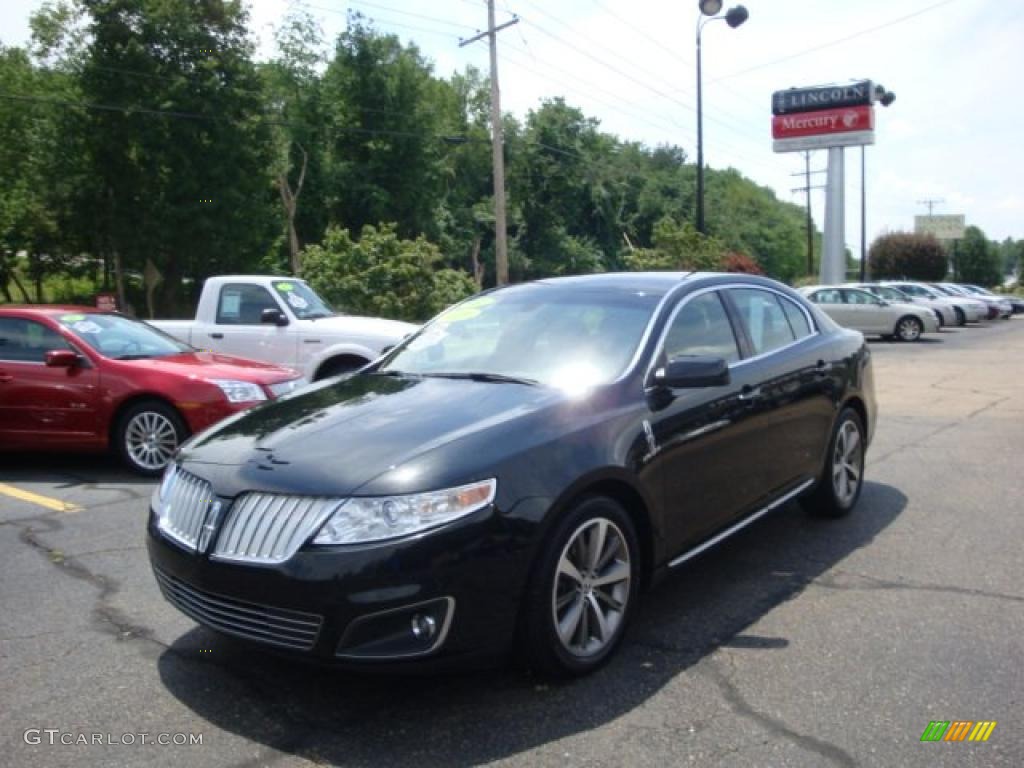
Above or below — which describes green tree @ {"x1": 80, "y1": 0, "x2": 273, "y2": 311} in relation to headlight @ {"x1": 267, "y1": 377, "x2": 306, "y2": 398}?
above

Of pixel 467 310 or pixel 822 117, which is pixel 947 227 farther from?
pixel 467 310

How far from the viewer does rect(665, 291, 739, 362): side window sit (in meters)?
4.36

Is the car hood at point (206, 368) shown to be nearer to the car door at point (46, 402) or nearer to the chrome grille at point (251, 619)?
the car door at point (46, 402)

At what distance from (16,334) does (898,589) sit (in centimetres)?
739

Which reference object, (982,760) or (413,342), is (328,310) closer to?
(413,342)

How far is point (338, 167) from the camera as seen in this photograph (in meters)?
48.2

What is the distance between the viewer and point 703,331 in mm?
4586

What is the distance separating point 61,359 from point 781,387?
586 centimetres

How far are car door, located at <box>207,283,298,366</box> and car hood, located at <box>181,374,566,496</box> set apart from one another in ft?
21.6

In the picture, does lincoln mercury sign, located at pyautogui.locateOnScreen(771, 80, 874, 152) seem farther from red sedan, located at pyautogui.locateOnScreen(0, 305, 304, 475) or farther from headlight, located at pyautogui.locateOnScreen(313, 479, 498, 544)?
headlight, located at pyautogui.locateOnScreen(313, 479, 498, 544)

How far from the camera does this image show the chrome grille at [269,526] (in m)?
3.04

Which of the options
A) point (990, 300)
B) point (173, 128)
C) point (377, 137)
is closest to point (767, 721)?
point (173, 128)

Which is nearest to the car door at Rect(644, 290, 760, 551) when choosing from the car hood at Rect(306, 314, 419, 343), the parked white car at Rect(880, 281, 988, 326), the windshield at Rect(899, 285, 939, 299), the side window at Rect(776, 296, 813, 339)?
the side window at Rect(776, 296, 813, 339)

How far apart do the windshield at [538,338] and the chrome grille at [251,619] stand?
4.92 feet
